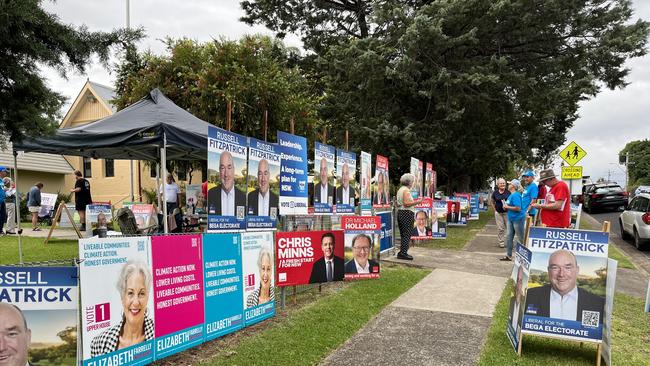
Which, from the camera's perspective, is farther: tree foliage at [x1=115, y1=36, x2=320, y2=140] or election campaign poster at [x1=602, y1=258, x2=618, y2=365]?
tree foliage at [x1=115, y1=36, x2=320, y2=140]

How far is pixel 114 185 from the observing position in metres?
28.7

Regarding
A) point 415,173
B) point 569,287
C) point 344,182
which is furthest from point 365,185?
point 569,287

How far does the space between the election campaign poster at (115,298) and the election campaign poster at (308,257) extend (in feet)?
7.68

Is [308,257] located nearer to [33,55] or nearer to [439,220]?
[33,55]

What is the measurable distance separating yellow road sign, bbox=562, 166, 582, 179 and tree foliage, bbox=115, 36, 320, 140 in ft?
32.3

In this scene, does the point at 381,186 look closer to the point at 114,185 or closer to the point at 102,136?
the point at 102,136

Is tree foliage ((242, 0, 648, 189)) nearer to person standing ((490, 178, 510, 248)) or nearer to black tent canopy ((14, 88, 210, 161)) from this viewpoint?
person standing ((490, 178, 510, 248))

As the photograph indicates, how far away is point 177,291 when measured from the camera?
4316 mm

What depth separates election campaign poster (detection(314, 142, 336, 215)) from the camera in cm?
888

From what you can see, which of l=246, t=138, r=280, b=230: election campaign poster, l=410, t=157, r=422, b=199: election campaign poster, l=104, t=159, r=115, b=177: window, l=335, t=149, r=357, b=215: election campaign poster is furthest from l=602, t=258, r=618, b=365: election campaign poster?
l=104, t=159, r=115, b=177: window

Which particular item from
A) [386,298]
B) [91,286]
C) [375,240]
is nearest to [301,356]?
[91,286]

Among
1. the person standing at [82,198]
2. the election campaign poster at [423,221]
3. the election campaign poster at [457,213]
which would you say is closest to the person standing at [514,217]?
the election campaign poster at [423,221]

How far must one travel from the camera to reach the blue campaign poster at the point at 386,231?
10195 millimetres

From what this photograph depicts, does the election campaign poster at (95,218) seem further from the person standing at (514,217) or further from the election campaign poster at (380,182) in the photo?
the person standing at (514,217)
